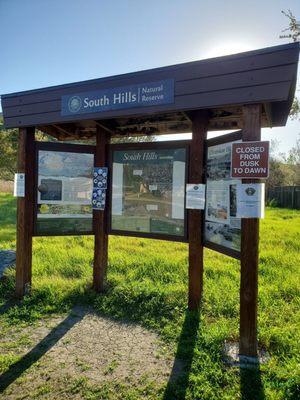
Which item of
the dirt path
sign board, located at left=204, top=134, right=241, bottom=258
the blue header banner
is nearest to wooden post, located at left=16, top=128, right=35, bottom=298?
the blue header banner

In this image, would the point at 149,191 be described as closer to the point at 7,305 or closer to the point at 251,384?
the point at 7,305

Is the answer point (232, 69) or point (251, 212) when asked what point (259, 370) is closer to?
point (251, 212)

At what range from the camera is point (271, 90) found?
344cm

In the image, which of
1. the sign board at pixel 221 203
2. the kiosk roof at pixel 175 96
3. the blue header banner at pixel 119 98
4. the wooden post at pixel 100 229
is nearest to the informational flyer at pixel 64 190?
the wooden post at pixel 100 229

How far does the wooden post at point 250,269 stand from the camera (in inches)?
143

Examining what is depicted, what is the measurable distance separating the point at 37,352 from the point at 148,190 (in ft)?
8.84

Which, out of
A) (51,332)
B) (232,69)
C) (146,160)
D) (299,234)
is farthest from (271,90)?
(299,234)

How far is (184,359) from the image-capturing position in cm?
359

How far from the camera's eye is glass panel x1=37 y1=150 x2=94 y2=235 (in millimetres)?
5496

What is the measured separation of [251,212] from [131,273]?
3.23 meters

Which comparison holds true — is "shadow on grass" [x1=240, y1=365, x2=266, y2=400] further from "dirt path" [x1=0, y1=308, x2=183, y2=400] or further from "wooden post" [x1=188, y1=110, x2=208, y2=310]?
"wooden post" [x1=188, y1=110, x2=208, y2=310]

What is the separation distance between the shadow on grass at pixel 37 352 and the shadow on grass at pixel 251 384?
82.4 inches

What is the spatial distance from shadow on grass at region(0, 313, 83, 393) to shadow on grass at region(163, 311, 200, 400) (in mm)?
1434

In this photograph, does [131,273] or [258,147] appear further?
[131,273]
